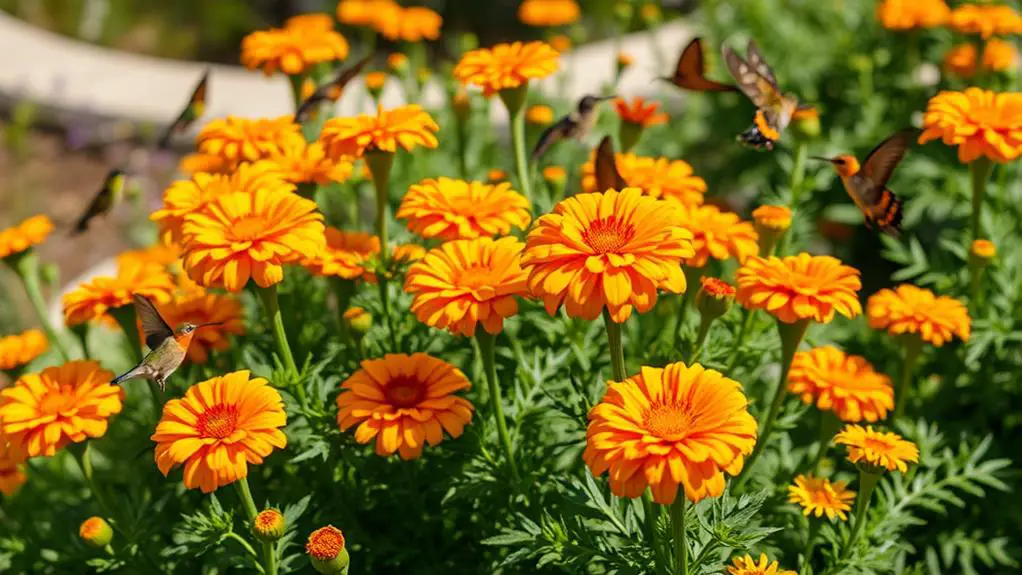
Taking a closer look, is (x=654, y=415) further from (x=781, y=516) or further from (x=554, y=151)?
(x=554, y=151)

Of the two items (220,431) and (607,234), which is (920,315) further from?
(220,431)

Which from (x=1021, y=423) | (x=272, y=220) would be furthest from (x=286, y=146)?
(x=1021, y=423)

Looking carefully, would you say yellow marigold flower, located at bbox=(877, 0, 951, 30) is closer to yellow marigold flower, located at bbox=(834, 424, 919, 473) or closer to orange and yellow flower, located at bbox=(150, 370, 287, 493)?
yellow marigold flower, located at bbox=(834, 424, 919, 473)

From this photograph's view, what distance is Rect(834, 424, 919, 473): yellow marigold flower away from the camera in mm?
1814

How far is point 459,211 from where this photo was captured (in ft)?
6.55

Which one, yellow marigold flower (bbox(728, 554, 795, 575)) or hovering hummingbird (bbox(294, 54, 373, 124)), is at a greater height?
hovering hummingbird (bbox(294, 54, 373, 124))

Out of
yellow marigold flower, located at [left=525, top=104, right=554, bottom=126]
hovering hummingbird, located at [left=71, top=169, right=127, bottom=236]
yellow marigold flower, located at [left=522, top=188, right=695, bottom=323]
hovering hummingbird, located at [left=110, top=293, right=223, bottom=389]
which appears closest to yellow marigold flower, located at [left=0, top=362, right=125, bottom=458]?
hovering hummingbird, located at [left=110, top=293, right=223, bottom=389]

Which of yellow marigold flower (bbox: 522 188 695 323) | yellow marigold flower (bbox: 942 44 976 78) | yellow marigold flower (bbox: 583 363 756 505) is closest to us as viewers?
yellow marigold flower (bbox: 583 363 756 505)

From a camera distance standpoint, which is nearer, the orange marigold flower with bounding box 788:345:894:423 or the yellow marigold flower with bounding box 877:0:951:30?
the orange marigold flower with bounding box 788:345:894:423

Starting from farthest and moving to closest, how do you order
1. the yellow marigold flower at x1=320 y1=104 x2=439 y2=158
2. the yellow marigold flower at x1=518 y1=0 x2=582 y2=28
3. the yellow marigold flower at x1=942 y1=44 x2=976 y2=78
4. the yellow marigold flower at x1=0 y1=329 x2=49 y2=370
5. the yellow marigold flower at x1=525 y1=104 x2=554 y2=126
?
the yellow marigold flower at x1=518 y1=0 x2=582 y2=28 → the yellow marigold flower at x1=942 y1=44 x2=976 y2=78 → the yellow marigold flower at x1=525 y1=104 x2=554 y2=126 → the yellow marigold flower at x1=0 y1=329 x2=49 y2=370 → the yellow marigold flower at x1=320 y1=104 x2=439 y2=158

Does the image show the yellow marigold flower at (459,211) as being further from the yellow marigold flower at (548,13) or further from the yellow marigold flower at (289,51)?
the yellow marigold flower at (548,13)

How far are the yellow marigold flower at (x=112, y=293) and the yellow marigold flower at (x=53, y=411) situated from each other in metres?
0.19

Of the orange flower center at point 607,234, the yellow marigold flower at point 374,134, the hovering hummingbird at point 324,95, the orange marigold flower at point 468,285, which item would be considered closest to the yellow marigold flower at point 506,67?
the yellow marigold flower at point 374,134

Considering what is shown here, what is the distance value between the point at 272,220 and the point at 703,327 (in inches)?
35.7
